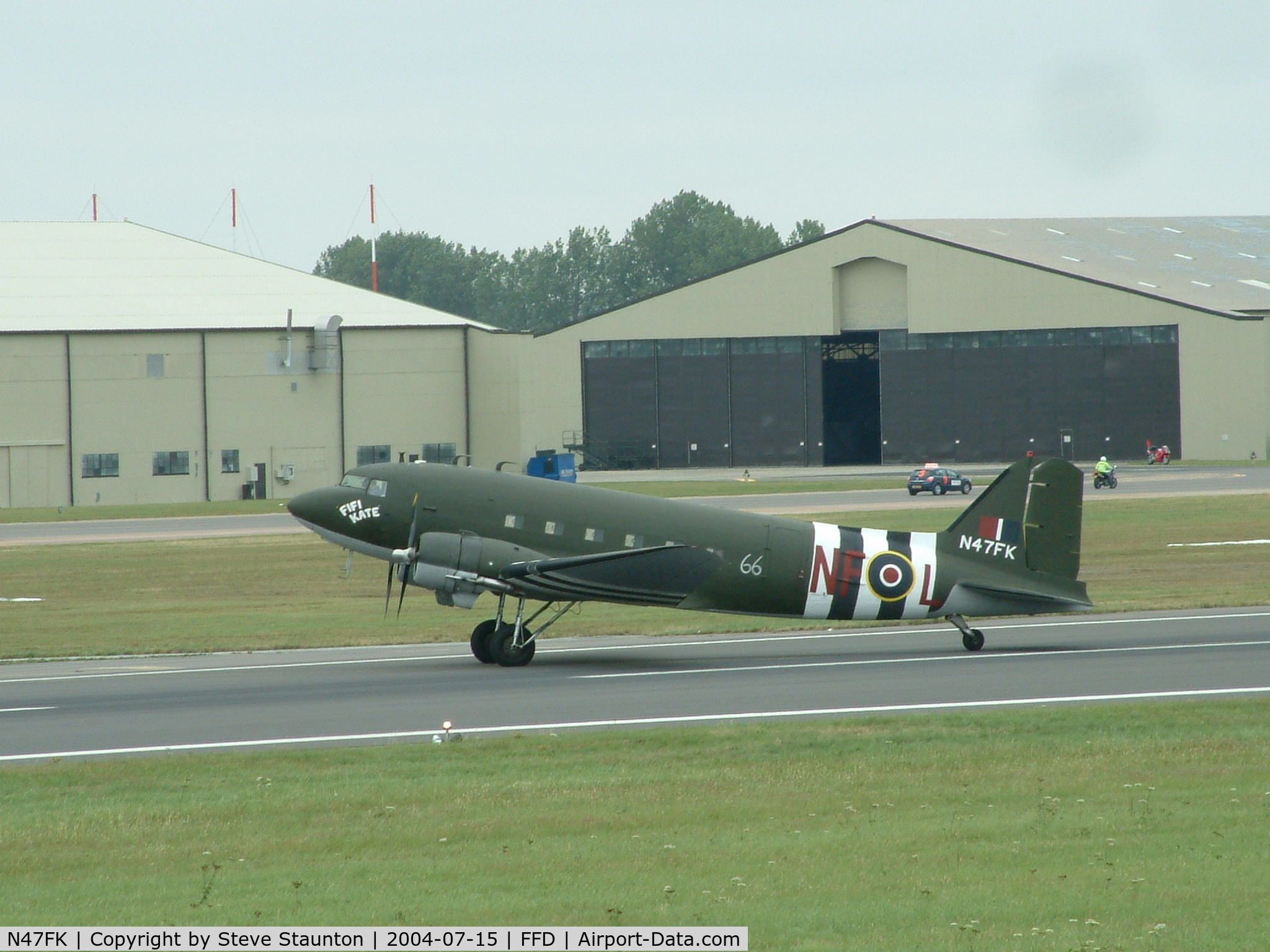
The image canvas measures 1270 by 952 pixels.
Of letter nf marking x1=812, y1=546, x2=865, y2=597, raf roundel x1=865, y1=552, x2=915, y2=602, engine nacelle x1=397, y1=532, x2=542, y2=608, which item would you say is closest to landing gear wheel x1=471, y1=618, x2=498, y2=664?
engine nacelle x1=397, y1=532, x2=542, y2=608

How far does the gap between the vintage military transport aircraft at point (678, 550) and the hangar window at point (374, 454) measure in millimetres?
68472

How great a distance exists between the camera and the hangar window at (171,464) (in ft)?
303

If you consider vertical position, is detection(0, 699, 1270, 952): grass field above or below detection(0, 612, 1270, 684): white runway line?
above

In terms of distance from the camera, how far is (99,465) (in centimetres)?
9119

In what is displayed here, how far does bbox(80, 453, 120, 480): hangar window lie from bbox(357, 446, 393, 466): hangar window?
49.3 feet

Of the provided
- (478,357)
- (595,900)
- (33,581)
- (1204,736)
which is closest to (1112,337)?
(478,357)

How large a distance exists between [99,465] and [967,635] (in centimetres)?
7361

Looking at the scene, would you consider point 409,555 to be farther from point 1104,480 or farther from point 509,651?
point 1104,480

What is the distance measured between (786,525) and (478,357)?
74.5 metres

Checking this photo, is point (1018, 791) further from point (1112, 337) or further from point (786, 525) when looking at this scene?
point (1112, 337)

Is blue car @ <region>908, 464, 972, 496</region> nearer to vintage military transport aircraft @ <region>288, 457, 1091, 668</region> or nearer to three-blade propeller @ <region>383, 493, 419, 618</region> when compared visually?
vintage military transport aircraft @ <region>288, 457, 1091, 668</region>

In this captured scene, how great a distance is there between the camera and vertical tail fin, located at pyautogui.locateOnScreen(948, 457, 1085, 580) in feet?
97.6

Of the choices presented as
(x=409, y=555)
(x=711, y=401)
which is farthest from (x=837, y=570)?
(x=711, y=401)

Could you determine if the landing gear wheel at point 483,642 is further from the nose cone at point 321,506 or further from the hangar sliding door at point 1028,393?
the hangar sliding door at point 1028,393
